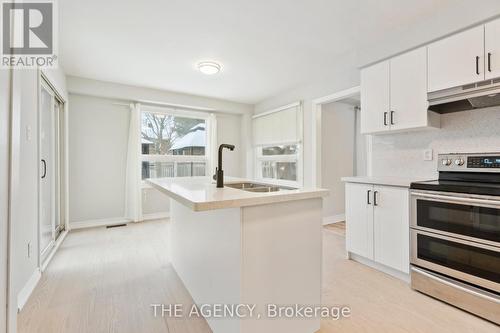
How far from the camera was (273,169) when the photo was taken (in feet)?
17.1

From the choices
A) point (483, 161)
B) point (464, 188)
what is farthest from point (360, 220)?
point (483, 161)

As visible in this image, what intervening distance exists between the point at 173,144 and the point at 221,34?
2.80 meters

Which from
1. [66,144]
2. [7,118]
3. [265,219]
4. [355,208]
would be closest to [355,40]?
[355,208]

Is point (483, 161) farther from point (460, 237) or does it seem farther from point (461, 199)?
point (460, 237)

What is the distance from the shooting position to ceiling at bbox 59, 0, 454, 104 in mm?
2129

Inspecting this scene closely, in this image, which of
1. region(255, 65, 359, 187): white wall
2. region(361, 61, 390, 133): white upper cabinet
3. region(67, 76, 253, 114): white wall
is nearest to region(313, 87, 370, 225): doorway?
region(255, 65, 359, 187): white wall

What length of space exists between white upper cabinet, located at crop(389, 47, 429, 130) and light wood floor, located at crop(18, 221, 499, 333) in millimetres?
1512

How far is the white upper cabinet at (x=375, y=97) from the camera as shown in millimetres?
2471

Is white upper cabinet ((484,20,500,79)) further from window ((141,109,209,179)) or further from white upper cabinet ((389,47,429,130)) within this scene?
window ((141,109,209,179))

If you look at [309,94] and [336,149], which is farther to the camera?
[336,149]

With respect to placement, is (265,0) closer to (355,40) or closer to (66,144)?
(355,40)

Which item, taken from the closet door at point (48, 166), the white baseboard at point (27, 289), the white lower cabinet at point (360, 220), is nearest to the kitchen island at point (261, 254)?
the white lower cabinet at point (360, 220)

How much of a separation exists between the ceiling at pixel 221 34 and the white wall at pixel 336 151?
3.08 ft

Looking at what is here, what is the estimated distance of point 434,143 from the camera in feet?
7.89
